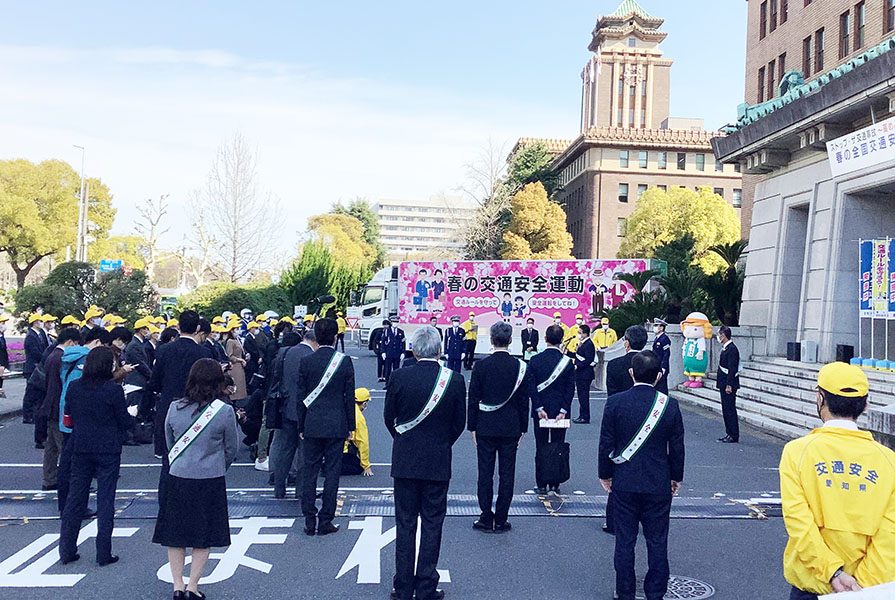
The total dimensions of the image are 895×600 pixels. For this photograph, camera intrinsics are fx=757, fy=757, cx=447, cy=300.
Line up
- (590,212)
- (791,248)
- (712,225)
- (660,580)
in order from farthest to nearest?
1. (590,212)
2. (712,225)
3. (791,248)
4. (660,580)

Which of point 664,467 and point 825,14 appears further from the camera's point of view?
point 825,14

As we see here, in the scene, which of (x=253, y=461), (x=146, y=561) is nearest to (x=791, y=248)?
(x=253, y=461)

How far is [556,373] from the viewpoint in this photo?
8250 millimetres

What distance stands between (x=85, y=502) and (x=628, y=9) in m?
83.4

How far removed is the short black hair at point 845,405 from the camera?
11.8 feet

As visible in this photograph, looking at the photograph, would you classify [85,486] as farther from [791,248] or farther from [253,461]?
[791,248]

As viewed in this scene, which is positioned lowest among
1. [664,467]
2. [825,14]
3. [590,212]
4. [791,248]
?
[664,467]

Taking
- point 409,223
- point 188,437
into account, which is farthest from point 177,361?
point 409,223

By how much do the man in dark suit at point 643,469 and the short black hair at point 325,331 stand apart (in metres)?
2.70

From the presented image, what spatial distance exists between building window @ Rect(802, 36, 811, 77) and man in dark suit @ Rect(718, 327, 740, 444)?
60.0 ft

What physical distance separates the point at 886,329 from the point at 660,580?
509 inches

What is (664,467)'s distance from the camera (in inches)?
209

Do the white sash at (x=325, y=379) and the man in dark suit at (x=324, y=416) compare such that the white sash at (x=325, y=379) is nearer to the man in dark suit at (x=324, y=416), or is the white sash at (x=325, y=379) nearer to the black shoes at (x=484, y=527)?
the man in dark suit at (x=324, y=416)

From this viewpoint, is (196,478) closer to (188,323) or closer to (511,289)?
(188,323)
